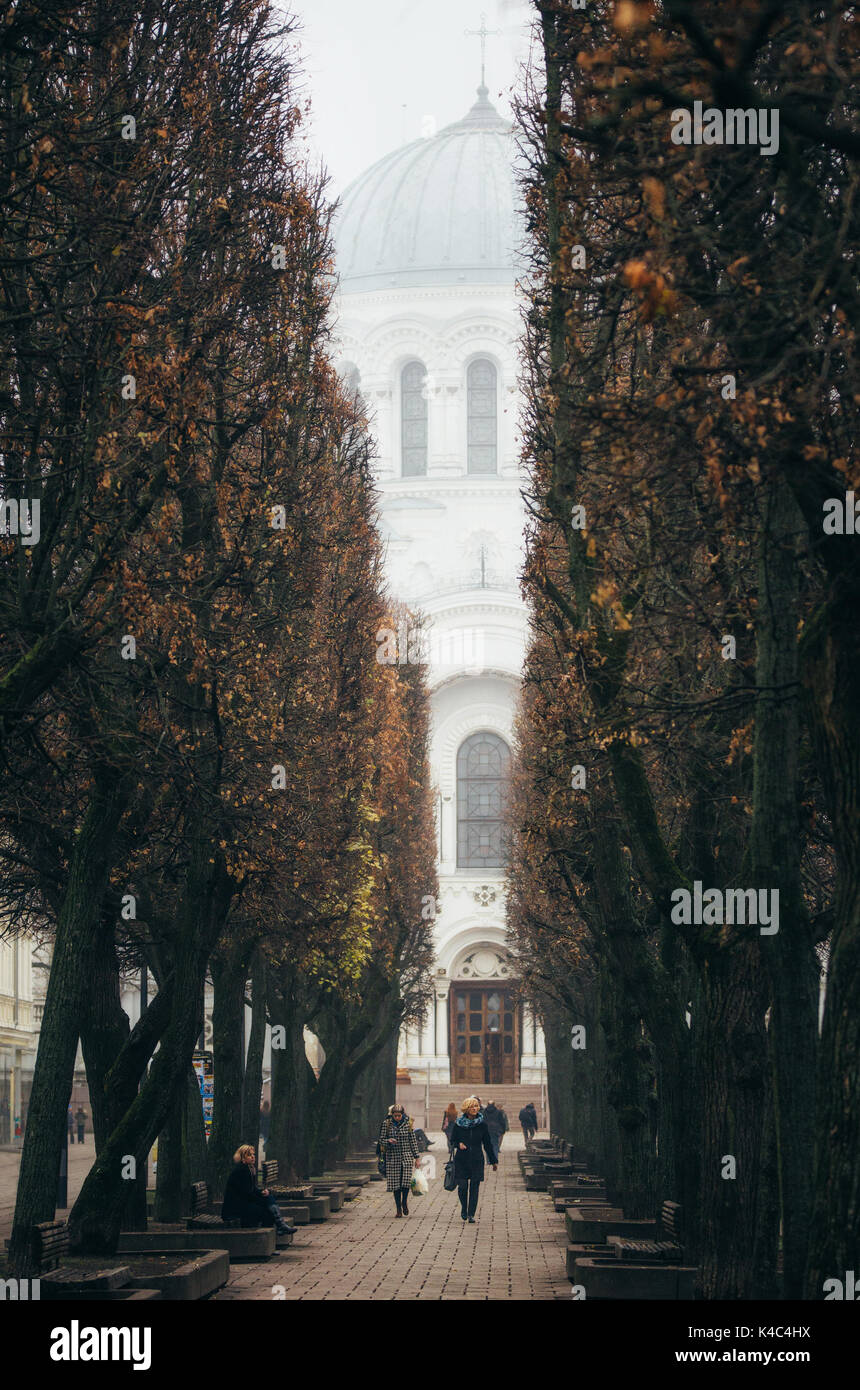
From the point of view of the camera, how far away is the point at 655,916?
2125 centimetres

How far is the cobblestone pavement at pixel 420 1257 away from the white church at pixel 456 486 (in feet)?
149

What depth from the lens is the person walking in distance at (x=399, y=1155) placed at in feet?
107

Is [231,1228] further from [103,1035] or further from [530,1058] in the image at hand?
[530,1058]

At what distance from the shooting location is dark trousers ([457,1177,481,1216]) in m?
30.1

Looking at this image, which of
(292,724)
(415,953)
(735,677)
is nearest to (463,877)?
(415,953)

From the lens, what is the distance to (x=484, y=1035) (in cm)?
8225

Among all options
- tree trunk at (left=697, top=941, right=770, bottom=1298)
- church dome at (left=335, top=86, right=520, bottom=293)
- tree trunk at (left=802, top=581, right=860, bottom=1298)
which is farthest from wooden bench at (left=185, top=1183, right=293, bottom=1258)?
church dome at (left=335, top=86, right=520, bottom=293)

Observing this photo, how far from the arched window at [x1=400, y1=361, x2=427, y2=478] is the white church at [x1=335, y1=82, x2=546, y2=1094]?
0.23 ft

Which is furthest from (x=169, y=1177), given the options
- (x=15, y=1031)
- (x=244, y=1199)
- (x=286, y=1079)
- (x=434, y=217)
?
(x=434, y=217)

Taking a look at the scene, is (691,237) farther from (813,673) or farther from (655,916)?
(655,916)

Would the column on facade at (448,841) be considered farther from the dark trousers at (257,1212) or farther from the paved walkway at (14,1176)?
the dark trousers at (257,1212)

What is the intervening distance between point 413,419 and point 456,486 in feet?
11.5

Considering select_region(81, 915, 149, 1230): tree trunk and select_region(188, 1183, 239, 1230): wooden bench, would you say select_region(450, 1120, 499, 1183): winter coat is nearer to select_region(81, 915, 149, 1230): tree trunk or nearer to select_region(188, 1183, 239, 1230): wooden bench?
select_region(188, 1183, 239, 1230): wooden bench
